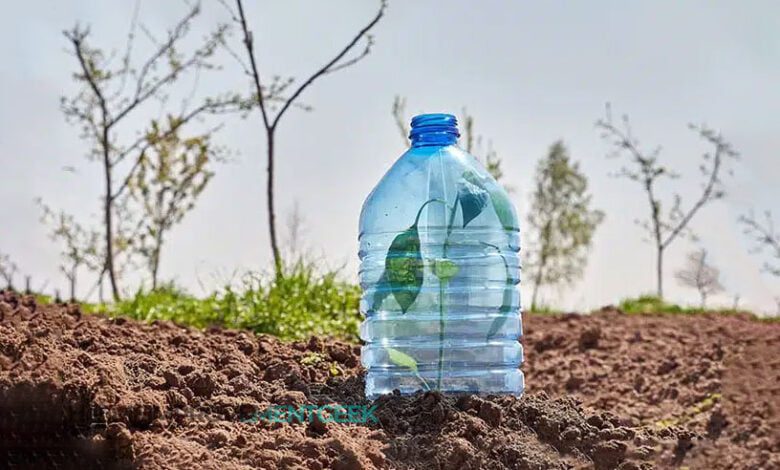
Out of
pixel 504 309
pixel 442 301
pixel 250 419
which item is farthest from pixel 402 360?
pixel 250 419

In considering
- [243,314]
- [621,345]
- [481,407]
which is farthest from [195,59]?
[481,407]

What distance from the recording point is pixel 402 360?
461 centimetres

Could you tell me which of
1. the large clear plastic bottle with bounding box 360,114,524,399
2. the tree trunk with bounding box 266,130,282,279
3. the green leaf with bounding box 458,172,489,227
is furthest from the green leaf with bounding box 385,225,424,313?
the tree trunk with bounding box 266,130,282,279

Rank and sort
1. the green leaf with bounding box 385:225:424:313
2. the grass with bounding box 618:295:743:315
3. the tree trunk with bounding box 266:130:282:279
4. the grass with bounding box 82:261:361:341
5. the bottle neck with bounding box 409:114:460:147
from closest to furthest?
the green leaf with bounding box 385:225:424:313, the bottle neck with bounding box 409:114:460:147, the grass with bounding box 82:261:361:341, the tree trunk with bounding box 266:130:282:279, the grass with bounding box 618:295:743:315

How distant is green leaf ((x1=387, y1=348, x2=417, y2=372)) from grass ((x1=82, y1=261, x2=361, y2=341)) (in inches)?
99.0

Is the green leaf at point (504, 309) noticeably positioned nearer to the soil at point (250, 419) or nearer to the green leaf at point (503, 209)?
the green leaf at point (503, 209)

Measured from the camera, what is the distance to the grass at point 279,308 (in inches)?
292

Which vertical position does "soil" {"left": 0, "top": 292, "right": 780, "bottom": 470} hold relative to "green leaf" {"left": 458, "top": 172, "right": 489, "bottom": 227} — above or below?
below

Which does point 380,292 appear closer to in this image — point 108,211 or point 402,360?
point 402,360

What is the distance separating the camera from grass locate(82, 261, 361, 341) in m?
7.42

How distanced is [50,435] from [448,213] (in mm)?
1947

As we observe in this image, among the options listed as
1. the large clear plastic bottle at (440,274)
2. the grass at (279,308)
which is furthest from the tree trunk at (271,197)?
the large clear plastic bottle at (440,274)

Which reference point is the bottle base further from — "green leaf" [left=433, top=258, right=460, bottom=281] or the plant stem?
"green leaf" [left=433, top=258, right=460, bottom=281]

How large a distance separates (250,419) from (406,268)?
1.00m
